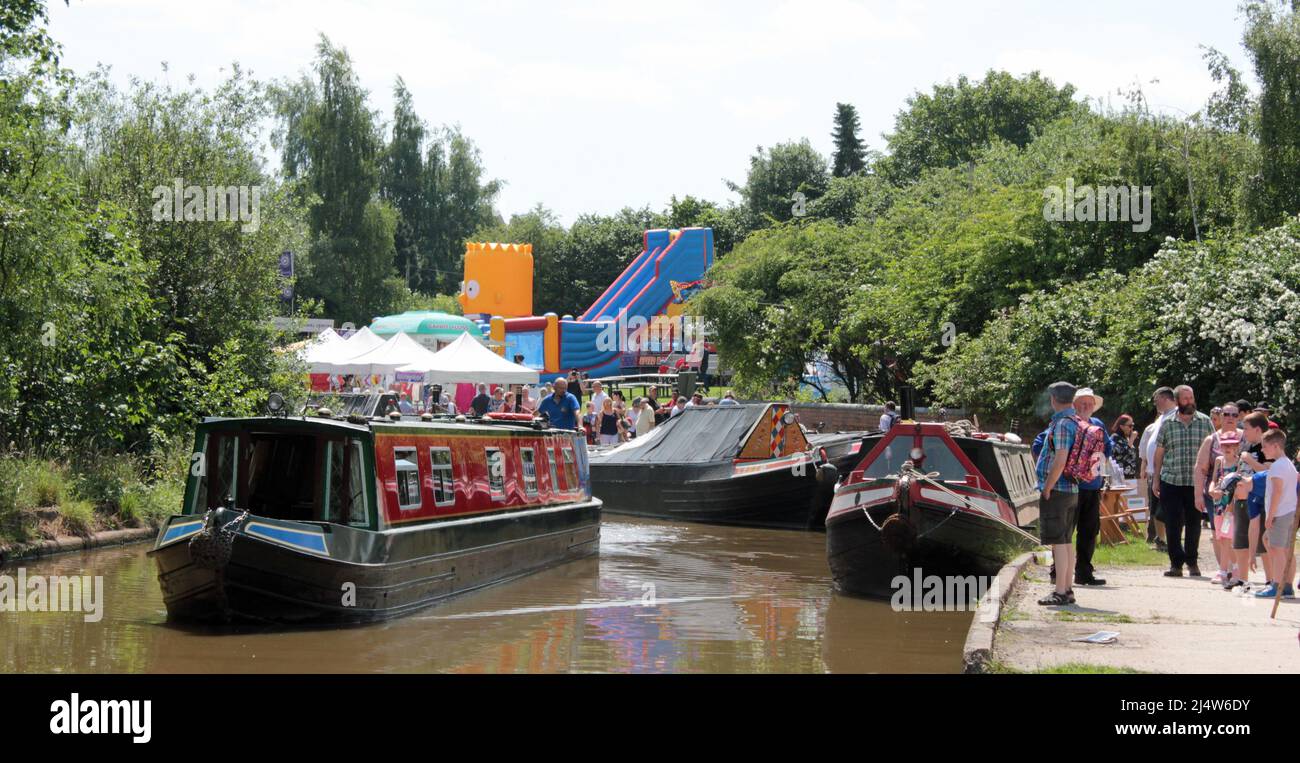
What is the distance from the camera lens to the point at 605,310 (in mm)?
55312

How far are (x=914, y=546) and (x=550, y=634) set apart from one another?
3.81 metres

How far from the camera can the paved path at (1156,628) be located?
25.8ft

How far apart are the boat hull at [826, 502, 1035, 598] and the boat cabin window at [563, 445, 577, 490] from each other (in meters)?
4.67

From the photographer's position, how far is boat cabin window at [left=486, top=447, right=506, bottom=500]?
1434 cm

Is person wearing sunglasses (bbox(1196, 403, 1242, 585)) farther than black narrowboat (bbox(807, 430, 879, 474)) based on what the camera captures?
No

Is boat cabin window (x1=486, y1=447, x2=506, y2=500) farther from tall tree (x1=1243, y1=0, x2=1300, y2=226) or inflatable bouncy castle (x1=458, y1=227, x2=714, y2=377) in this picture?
inflatable bouncy castle (x1=458, y1=227, x2=714, y2=377)

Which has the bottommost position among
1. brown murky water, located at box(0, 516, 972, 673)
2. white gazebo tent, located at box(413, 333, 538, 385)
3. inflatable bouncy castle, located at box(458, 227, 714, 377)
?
brown murky water, located at box(0, 516, 972, 673)

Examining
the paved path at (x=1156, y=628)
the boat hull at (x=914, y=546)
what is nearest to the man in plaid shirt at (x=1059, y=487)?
the paved path at (x=1156, y=628)

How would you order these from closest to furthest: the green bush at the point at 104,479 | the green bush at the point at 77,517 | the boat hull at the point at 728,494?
the green bush at the point at 77,517, the green bush at the point at 104,479, the boat hull at the point at 728,494

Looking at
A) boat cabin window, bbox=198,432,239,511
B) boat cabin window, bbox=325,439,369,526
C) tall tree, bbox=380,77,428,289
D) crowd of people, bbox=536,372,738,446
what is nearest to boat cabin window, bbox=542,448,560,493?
boat cabin window, bbox=325,439,369,526

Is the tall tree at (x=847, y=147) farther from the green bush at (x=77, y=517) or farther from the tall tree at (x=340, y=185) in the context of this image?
the green bush at (x=77, y=517)

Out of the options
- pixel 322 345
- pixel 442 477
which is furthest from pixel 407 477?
pixel 322 345

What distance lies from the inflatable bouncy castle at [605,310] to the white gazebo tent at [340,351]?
15.2 meters

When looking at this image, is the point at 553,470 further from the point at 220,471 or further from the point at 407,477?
the point at 220,471
